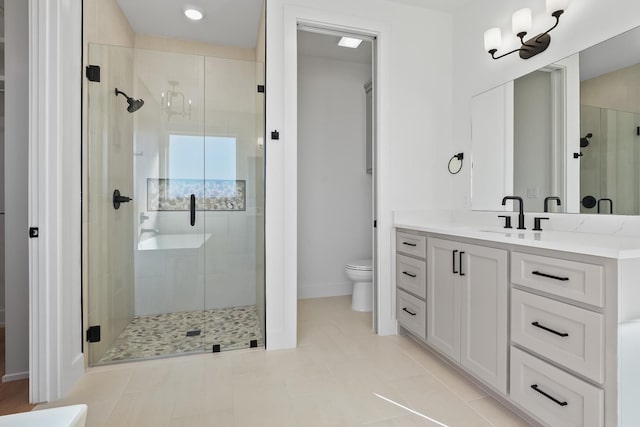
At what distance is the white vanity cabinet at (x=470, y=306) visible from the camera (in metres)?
1.57

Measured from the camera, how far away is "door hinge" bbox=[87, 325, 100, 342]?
2.00 metres

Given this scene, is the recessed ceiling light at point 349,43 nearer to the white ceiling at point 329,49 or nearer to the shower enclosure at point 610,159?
the white ceiling at point 329,49

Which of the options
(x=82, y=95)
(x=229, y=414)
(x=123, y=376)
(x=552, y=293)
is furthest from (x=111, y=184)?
(x=552, y=293)

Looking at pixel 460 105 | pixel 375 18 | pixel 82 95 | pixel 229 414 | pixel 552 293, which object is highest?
pixel 375 18

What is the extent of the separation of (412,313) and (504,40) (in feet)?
6.83

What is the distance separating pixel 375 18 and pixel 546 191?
5.84ft

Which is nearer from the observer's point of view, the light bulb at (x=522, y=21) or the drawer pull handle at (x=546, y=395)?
the drawer pull handle at (x=546, y=395)

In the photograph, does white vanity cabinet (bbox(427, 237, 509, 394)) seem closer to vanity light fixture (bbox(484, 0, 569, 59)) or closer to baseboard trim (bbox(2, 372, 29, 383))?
vanity light fixture (bbox(484, 0, 569, 59))

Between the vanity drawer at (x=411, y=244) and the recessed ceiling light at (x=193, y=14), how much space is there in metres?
2.51

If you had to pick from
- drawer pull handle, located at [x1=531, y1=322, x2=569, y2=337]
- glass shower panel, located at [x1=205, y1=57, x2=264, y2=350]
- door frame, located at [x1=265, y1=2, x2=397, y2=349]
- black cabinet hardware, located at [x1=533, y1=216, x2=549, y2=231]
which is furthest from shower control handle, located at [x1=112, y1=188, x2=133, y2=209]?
black cabinet hardware, located at [x1=533, y1=216, x2=549, y2=231]

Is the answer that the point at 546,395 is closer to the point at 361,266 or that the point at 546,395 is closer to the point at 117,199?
the point at 361,266

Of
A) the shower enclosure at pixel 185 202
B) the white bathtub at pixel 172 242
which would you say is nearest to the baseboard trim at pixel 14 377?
the shower enclosure at pixel 185 202

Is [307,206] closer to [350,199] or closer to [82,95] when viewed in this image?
[350,199]

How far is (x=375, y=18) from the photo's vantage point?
2482 millimetres
